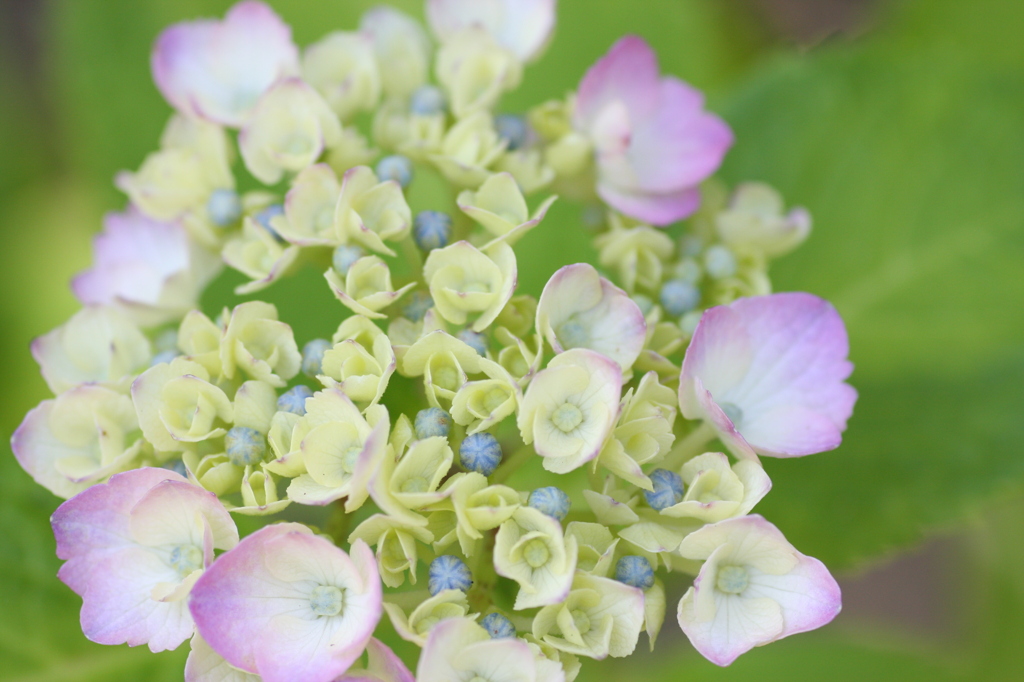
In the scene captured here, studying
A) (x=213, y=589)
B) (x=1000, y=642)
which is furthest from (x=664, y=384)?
(x=1000, y=642)

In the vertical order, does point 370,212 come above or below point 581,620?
above

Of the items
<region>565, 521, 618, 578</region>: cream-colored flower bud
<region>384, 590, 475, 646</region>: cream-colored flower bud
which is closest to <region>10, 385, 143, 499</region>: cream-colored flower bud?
<region>384, 590, 475, 646</region>: cream-colored flower bud

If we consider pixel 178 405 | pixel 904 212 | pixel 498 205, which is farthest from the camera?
pixel 904 212

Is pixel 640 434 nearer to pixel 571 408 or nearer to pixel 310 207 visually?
pixel 571 408

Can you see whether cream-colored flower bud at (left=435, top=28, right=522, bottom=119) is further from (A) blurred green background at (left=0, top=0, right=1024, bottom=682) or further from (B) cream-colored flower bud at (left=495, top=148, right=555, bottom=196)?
(A) blurred green background at (left=0, top=0, right=1024, bottom=682)

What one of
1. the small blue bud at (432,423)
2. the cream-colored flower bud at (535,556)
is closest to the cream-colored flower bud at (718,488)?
the cream-colored flower bud at (535,556)

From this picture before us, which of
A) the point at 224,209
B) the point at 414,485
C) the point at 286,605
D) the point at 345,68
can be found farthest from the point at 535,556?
the point at 345,68

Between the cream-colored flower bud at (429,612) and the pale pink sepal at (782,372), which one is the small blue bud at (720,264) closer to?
the pale pink sepal at (782,372)
